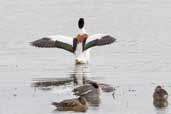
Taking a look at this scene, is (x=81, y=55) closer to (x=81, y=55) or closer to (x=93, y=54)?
(x=81, y=55)

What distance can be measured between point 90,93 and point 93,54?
7.87 meters

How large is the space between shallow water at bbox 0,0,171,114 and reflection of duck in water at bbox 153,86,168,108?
158 mm

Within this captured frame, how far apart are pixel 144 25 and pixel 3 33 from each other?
483cm

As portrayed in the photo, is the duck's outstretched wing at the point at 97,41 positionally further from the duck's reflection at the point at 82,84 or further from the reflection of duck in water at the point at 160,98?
the reflection of duck in water at the point at 160,98

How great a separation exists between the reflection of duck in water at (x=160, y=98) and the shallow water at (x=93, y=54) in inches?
6.2

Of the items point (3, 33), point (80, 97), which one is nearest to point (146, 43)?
point (3, 33)

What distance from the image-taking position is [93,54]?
2520 centimetres

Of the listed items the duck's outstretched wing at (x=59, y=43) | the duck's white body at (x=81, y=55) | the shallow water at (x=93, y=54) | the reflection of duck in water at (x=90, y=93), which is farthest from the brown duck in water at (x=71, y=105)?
the duck's outstretched wing at (x=59, y=43)

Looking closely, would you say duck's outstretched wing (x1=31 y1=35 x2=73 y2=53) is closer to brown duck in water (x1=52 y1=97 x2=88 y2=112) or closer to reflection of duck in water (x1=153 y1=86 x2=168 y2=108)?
reflection of duck in water (x1=153 y1=86 x2=168 y2=108)

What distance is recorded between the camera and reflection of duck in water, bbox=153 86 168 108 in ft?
53.2

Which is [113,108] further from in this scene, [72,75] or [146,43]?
[146,43]

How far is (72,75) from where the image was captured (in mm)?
20922

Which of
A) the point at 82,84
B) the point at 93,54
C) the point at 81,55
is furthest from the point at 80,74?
the point at 93,54

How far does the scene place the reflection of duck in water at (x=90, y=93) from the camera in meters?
17.1
